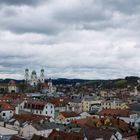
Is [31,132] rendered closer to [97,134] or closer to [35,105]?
[97,134]

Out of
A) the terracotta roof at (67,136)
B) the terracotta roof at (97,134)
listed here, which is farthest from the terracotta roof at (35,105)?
the terracotta roof at (67,136)

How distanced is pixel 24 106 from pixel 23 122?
32.4 meters

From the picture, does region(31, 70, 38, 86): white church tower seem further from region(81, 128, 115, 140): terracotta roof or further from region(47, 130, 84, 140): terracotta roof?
region(47, 130, 84, 140): terracotta roof

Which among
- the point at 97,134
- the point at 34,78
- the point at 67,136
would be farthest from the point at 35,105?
the point at 34,78

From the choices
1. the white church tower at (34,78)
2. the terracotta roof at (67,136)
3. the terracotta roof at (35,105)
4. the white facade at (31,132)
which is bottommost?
the white facade at (31,132)

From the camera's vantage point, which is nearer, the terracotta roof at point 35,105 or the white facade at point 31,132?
the white facade at point 31,132

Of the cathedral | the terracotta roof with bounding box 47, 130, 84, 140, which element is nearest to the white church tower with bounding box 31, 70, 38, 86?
the cathedral

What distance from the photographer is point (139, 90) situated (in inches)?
7687

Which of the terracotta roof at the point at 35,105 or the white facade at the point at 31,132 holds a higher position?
the terracotta roof at the point at 35,105

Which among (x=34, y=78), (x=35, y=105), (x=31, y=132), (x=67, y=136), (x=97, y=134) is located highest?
(x=34, y=78)

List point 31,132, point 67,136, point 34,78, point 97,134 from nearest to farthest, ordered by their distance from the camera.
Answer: point 67,136
point 97,134
point 31,132
point 34,78

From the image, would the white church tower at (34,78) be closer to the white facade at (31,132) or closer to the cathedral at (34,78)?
the cathedral at (34,78)

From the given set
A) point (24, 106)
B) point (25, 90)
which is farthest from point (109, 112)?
point (25, 90)

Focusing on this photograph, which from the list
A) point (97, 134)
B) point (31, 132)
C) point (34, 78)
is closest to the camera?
point (97, 134)
